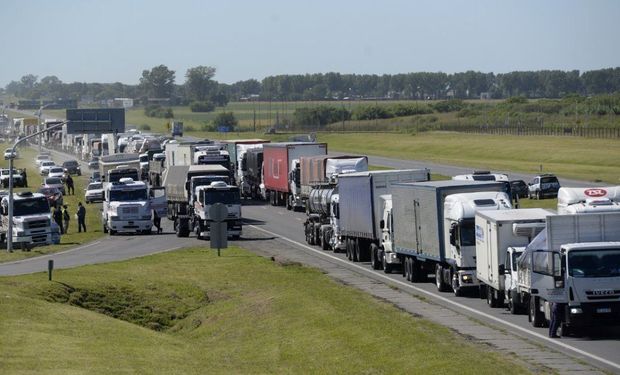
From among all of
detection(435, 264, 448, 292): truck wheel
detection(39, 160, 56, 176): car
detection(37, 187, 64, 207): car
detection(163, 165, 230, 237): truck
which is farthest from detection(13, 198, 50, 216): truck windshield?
detection(39, 160, 56, 176): car

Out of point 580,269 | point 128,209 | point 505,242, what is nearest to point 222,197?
point 128,209

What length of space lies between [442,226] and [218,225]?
12147 millimetres

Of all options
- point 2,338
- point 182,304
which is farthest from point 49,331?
point 182,304

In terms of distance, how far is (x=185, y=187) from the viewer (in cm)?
6681

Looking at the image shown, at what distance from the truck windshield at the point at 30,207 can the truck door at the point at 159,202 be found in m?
7.90

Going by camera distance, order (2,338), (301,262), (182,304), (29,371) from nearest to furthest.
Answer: (29,371) → (2,338) → (182,304) → (301,262)

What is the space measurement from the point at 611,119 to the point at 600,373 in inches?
5862

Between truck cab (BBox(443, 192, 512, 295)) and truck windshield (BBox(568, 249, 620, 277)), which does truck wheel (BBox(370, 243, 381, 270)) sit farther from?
truck windshield (BBox(568, 249, 620, 277))

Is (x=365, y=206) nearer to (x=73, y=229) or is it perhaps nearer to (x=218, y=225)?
(x=218, y=225)

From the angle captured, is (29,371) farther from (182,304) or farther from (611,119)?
(611,119)

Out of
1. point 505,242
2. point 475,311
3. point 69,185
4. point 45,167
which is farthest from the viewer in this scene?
point 45,167

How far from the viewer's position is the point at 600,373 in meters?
22.3

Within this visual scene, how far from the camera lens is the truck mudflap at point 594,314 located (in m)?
27.2

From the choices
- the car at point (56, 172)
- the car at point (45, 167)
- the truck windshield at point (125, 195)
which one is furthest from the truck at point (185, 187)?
the car at point (45, 167)
